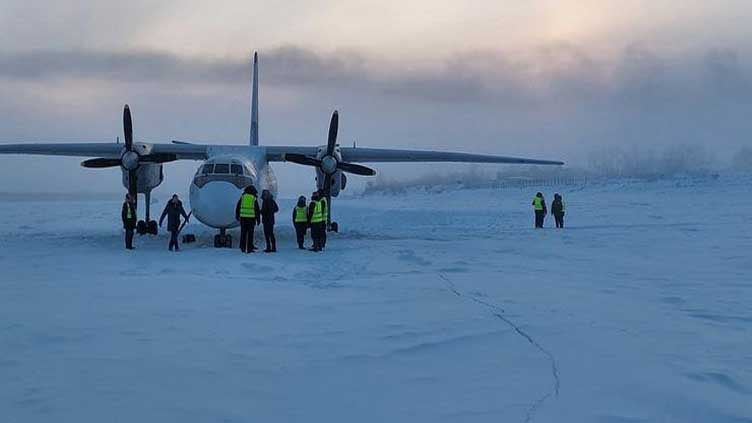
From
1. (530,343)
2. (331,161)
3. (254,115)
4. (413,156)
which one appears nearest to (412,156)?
(413,156)

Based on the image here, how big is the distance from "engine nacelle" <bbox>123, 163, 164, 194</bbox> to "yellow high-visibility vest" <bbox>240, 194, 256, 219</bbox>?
7.58 m

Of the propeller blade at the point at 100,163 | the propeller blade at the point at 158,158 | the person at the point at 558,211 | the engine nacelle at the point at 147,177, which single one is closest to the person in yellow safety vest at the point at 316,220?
the propeller blade at the point at 158,158

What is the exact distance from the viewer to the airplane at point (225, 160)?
1642 centimetres

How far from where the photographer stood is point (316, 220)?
1451 cm

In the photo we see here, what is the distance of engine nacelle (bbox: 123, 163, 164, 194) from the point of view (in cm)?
2063

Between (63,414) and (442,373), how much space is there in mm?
2579

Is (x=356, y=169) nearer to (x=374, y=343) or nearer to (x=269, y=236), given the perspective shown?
(x=269, y=236)

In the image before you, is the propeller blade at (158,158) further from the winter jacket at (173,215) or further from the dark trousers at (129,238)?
the dark trousers at (129,238)

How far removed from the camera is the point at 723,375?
4.50 m

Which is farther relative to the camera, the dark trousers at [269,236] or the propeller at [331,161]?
the propeller at [331,161]

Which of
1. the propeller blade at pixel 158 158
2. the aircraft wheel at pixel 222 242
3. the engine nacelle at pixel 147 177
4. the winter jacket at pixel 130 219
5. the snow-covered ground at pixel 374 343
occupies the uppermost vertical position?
the propeller blade at pixel 158 158

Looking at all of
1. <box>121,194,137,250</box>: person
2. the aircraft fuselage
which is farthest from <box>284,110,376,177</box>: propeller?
<box>121,194,137,250</box>: person

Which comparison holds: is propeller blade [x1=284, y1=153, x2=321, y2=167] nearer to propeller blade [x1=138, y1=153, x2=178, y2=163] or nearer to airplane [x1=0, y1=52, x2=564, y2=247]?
airplane [x1=0, y1=52, x2=564, y2=247]

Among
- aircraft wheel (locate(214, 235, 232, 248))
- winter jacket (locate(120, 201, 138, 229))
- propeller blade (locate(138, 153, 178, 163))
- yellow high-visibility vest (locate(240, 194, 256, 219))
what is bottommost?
aircraft wheel (locate(214, 235, 232, 248))
